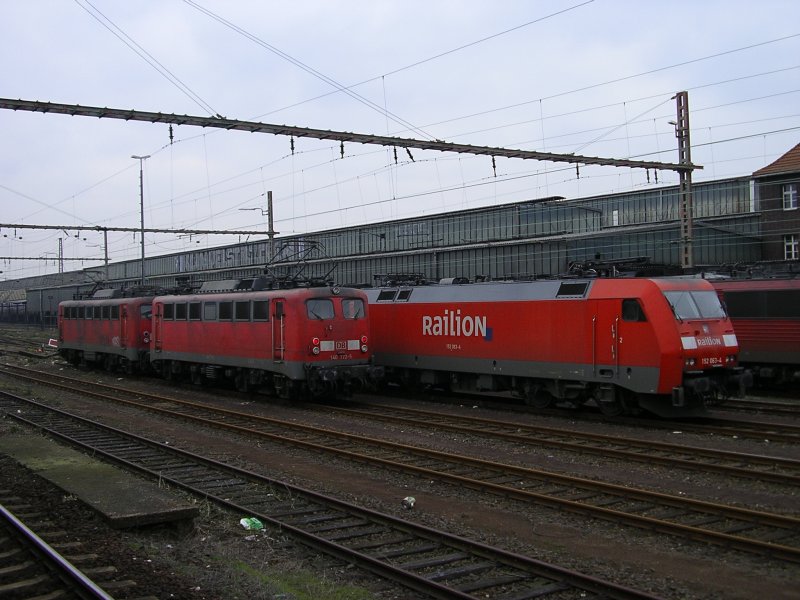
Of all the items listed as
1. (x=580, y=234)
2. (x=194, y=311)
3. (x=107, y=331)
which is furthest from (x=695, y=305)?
(x=107, y=331)

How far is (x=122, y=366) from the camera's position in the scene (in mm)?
30750

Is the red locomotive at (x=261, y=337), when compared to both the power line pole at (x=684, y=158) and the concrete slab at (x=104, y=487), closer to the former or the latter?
the concrete slab at (x=104, y=487)

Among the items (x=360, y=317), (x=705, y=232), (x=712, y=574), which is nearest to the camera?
(x=712, y=574)

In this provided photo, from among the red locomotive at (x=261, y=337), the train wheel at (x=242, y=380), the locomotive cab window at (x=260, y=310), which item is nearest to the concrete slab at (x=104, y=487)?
the red locomotive at (x=261, y=337)

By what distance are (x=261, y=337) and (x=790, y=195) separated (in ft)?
104

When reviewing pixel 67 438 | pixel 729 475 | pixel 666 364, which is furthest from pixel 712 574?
pixel 67 438

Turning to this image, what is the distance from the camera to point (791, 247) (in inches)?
1480

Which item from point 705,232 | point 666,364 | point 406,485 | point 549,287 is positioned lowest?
point 406,485

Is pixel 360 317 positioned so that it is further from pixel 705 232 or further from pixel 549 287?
pixel 705 232

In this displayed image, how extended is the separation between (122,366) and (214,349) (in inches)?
395

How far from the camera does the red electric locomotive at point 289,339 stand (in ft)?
62.7

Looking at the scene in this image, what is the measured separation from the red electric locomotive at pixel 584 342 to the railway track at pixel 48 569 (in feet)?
36.3

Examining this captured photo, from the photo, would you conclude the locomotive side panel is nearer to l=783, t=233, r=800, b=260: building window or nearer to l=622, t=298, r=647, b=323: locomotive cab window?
l=622, t=298, r=647, b=323: locomotive cab window

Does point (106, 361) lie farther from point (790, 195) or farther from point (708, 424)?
point (790, 195)
